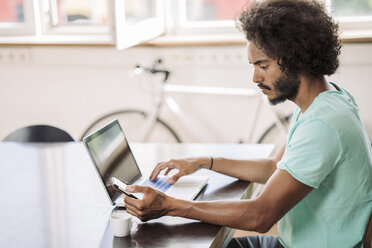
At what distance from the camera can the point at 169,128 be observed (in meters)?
3.55

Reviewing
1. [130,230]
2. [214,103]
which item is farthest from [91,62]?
[130,230]

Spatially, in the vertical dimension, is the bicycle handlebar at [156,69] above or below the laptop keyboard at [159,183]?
above

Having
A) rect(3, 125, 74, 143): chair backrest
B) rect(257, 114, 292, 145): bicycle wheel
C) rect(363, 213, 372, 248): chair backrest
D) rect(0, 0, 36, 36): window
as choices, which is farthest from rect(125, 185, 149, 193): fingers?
rect(0, 0, 36, 36): window

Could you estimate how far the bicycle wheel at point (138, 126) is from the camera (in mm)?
3570

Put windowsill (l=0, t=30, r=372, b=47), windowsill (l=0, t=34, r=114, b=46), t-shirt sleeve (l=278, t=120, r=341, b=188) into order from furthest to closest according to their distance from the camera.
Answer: windowsill (l=0, t=34, r=114, b=46) → windowsill (l=0, t=30, r=372, b=47) → t-shirt sleeve (l=278, t=120, r=341, b=188)

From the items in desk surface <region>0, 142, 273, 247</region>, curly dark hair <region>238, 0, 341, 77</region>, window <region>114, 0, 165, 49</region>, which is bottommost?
desk surface <region>0, 142, 273, 247</region>

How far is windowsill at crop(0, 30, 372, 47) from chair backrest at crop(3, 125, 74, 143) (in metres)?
0.93

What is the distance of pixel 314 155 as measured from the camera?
1.32 m

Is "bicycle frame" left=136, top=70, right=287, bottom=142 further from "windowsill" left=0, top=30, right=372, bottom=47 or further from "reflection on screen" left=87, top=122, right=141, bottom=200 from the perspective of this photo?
"reflection on screen" left=87, top=122, right=141, bottom=200

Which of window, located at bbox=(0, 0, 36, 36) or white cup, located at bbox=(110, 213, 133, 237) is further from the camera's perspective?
window, located at bbox=(0, 0, 36, 36)

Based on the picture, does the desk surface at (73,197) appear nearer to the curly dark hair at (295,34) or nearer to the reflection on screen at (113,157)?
the reflection on screen at (113,157)

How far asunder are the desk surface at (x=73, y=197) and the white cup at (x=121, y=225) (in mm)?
16

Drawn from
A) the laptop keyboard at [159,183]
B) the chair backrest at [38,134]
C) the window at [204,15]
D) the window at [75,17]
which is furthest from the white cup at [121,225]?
the window at [75,17]

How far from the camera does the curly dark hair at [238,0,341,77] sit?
4.72ft
